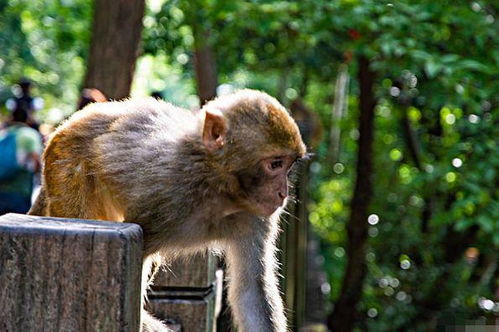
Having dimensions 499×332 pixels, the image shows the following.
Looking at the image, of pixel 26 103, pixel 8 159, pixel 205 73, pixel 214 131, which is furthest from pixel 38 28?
pixel 214 131

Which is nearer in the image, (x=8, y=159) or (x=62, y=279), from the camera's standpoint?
(x=62, y=279)

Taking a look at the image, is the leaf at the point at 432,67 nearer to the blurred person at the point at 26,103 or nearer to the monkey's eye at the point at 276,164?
the monkey's eye at the point at 276,164

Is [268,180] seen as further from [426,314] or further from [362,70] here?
[426,314]

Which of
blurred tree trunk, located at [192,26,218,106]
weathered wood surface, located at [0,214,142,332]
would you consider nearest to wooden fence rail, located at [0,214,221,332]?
weathered wood surface, located at [0,214,142,332]

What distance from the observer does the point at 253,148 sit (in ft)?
8.93

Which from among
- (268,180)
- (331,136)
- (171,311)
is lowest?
(331,136)

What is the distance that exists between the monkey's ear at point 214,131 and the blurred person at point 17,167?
10.5 feet

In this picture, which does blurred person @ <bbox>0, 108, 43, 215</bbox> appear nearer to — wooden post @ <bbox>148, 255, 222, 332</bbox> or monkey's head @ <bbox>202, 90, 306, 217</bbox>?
wooden post @ <bbox>148, 255, 222, 332</bbox>

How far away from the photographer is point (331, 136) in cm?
1160

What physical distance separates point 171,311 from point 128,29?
3083mm

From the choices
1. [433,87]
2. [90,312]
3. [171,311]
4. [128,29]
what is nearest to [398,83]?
[433,87]

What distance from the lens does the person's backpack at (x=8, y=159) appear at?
5.77 meters

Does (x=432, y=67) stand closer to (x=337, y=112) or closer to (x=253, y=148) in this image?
(x=253, y=148)

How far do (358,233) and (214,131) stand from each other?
628 centimetres
